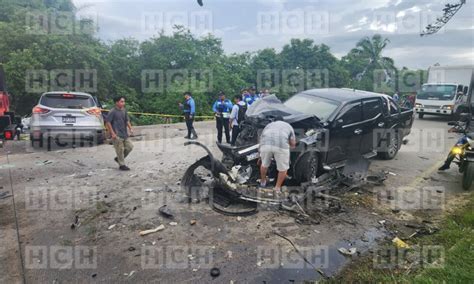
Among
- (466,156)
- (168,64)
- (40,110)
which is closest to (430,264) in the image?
(466,156)

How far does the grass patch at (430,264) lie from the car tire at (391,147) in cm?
391

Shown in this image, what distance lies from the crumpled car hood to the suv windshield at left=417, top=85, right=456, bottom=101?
1389cm

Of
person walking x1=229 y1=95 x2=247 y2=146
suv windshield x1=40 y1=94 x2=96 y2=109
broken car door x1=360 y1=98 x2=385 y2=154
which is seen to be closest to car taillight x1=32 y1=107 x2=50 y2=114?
suv windshield x1=40 y1=94 x2=96 y2=109

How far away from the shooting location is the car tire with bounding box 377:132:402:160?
834 centimetres

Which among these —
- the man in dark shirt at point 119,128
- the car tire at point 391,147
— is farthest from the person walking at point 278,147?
the car tire at point 391,147

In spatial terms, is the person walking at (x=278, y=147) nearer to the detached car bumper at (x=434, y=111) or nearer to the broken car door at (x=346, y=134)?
the broken car door at (x=346, y=134)

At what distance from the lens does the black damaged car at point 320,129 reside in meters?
5.82

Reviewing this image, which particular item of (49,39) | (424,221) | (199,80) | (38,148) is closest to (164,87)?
(199,80)

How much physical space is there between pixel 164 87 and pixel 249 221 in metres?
23.1

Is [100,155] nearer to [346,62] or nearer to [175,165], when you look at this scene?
[175,165]

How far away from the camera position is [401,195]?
603cm

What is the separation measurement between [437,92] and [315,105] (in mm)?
13409

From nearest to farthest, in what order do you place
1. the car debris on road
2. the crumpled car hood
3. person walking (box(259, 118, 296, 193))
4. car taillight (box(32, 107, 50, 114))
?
the car debris on road → person walking (box(259, 118, 296, 193)) → the crumpled car hood → car taillight (box(32, 107, 50, 114))

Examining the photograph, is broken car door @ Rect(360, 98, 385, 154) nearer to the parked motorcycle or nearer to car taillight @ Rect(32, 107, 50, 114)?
the parked motorcycle
